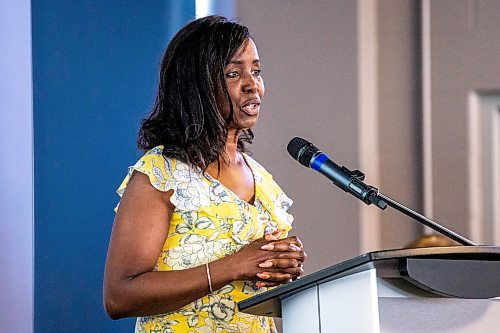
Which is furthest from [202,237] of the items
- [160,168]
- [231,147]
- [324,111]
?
[324,111]

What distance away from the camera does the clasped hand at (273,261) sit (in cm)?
189

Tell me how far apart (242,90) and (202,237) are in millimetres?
352

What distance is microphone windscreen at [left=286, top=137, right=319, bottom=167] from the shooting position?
1.85 meters

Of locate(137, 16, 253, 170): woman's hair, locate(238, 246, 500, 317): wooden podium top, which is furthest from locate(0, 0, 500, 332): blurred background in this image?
locate(238, 246, 500, 317): wooden podium top

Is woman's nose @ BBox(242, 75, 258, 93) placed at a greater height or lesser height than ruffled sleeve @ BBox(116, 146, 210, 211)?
greater

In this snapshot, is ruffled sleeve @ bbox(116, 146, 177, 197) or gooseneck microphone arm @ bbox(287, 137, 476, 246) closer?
gooseneck microphone arm @ bbox(287, 137, 476, 246)

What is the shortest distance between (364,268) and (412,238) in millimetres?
1956

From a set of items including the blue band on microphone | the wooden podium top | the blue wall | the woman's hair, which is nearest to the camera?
the wooden podium top

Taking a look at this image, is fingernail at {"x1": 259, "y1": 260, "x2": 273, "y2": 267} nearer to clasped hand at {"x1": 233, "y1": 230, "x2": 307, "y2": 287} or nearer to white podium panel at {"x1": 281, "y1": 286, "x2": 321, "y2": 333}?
clasped hand at {"x1": 233, "y1": 230, "x2": 307, "y2": 287}

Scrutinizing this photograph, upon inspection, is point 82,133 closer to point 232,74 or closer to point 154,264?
point 232,74

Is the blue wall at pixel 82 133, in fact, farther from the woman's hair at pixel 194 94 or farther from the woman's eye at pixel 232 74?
the woman's eye at pixel 232 74

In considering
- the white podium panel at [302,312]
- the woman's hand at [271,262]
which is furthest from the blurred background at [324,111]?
the white podium panel at [302,312]

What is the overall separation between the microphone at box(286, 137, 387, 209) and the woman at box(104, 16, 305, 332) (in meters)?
0.17

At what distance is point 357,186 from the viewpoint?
172cm
